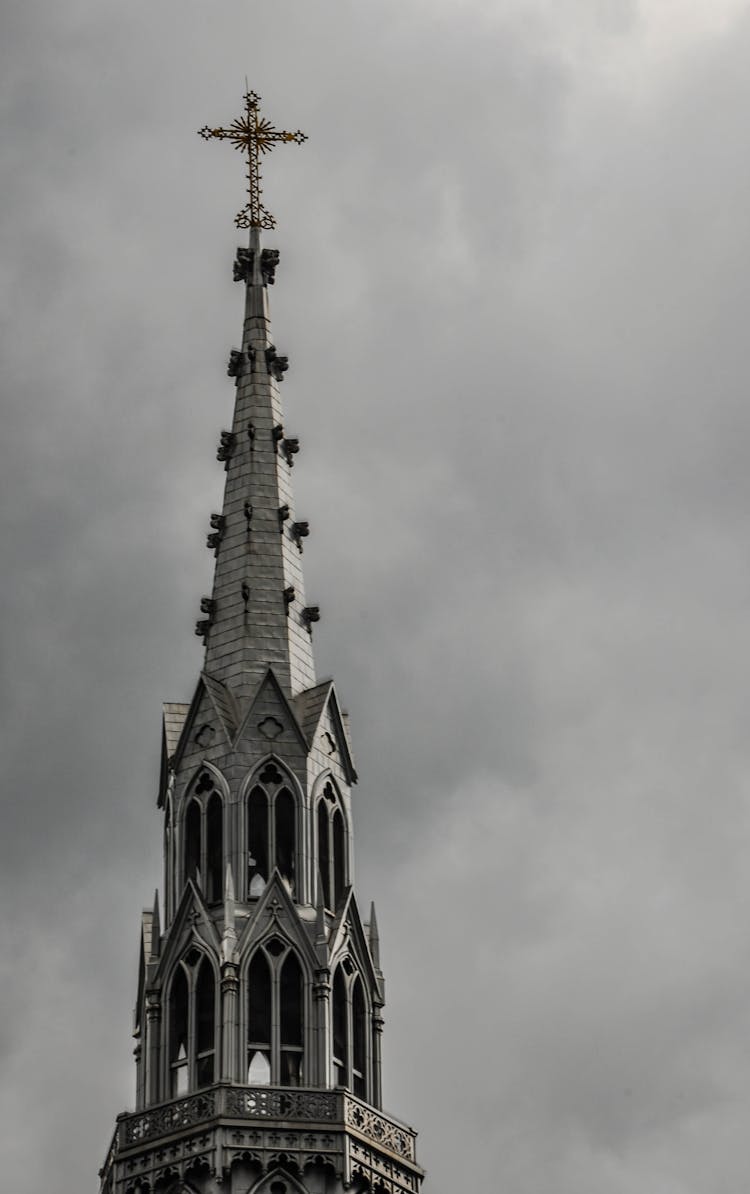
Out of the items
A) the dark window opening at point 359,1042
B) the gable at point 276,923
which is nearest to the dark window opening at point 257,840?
the gable at point 276,923

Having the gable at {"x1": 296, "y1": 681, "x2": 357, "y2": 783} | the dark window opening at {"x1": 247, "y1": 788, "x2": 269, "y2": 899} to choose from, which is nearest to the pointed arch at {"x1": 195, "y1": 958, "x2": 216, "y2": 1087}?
the dark window opening at {"x1": 247, "y1": 788, "x2": 269, "y2": 899}

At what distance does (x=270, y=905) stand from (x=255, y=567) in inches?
457

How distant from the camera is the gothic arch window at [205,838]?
88.6 meters

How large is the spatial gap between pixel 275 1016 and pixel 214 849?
5839 millimetres

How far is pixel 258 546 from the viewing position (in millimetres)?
94750

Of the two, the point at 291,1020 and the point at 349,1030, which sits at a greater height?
the point at 349,1030

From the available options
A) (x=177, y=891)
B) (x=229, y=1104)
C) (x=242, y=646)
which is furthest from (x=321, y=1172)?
(x=242, y=646)

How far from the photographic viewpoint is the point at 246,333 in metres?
100

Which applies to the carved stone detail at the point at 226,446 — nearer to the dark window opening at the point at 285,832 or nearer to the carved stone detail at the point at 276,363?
the carved stone detail at the point at 276,363

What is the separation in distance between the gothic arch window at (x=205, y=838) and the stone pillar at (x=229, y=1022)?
3.05m

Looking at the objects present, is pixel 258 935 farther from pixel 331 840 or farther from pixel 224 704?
pixel 224 704

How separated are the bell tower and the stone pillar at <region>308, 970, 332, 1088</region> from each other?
0.05 m

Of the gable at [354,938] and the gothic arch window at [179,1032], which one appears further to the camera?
the gable at [354,938]

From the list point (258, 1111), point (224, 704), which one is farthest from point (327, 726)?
point (258, 1111)
